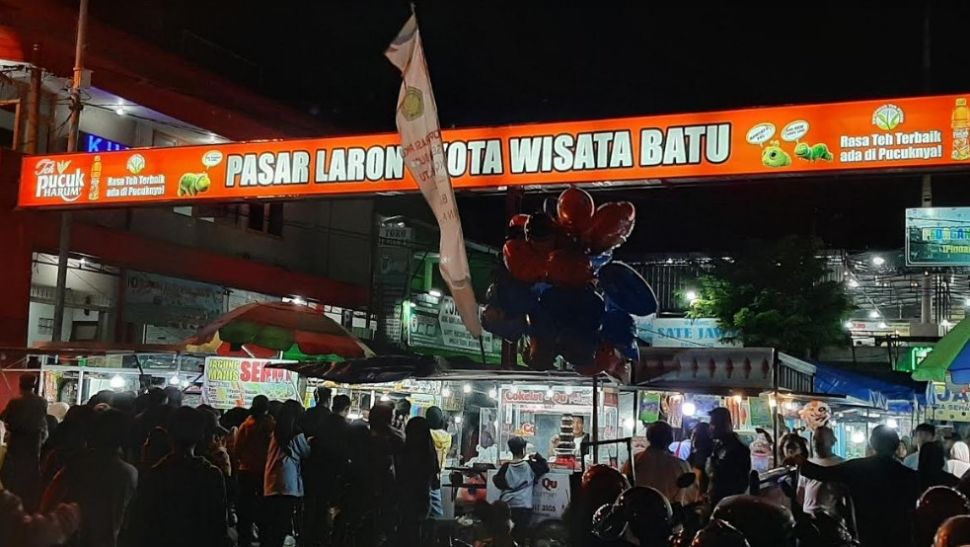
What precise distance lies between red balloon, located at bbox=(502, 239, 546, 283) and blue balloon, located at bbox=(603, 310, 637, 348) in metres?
0.66

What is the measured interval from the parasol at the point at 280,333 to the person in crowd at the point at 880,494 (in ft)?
25.3

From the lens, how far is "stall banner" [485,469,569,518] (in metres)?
10.0

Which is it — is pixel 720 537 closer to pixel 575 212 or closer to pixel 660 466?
pixel 575 212

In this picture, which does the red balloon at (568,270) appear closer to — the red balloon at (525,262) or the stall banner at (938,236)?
the red balloon at (525,262)

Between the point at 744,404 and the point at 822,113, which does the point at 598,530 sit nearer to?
the point at 822,113

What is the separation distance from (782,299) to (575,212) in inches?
783

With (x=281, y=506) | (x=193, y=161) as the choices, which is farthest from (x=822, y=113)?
(x=193, y=161)

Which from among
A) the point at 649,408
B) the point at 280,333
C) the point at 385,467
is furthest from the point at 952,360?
the point at 280,333

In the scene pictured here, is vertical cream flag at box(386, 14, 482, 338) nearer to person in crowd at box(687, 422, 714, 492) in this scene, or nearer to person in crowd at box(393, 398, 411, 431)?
person in crowd at box(687, 422, 714, 492)

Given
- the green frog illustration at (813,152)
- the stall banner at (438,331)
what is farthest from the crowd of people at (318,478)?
the stall banner at (438,331)

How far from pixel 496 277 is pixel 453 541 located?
2939mm

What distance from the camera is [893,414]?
19703 mm

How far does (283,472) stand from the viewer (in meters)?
9.96

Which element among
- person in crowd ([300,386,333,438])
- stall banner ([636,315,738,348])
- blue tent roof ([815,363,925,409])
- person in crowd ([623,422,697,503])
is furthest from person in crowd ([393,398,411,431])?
stall banner ([636,315,738,348])
